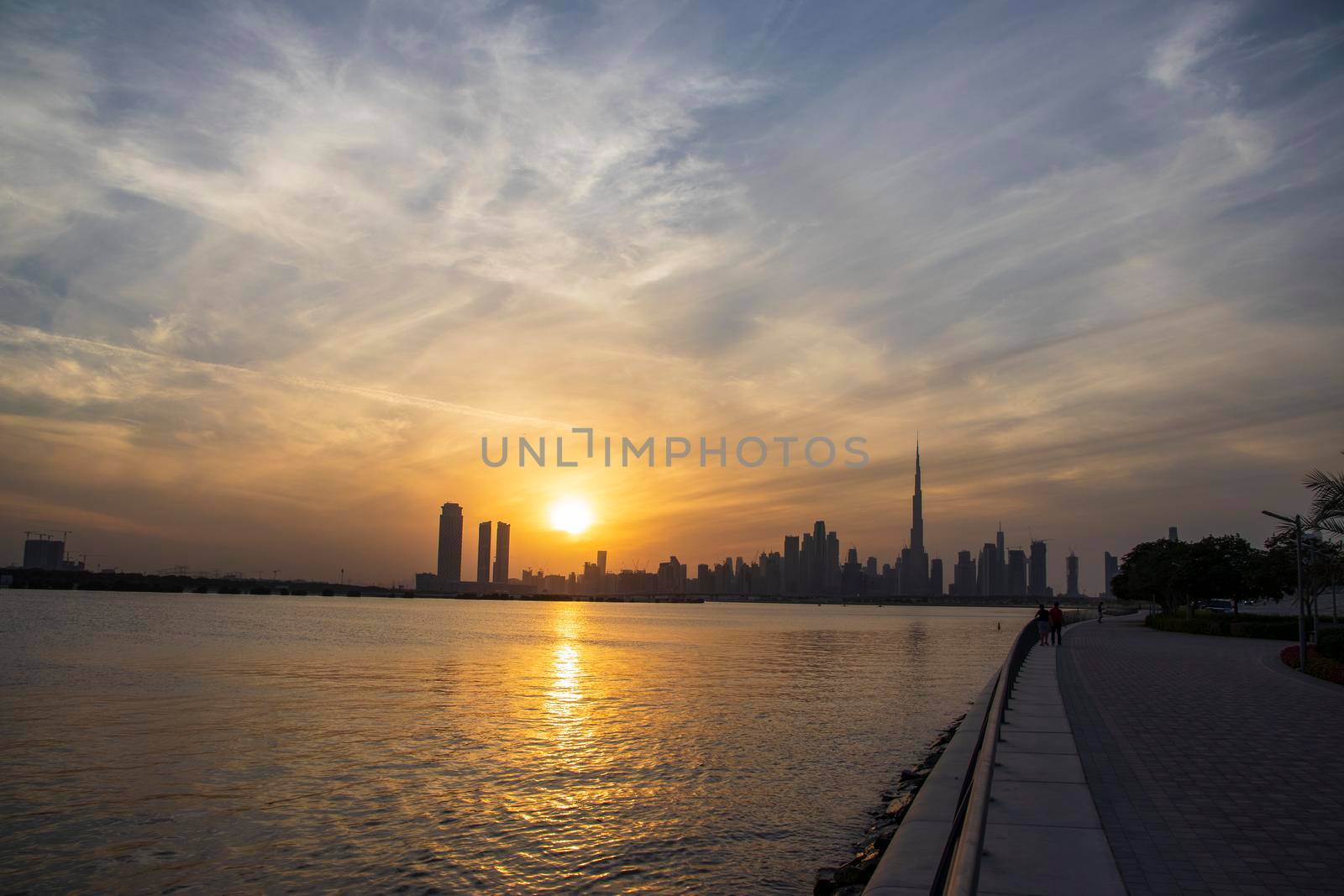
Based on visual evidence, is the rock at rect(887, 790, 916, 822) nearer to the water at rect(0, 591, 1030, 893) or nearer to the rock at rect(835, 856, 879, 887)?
the water at rect(0, 591, 1030, 893)

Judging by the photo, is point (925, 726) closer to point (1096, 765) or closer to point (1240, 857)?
point (1096, 765)

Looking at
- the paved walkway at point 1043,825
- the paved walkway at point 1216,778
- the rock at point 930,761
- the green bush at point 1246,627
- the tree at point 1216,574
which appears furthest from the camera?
the tree at point 1216,574

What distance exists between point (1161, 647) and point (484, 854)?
126ft

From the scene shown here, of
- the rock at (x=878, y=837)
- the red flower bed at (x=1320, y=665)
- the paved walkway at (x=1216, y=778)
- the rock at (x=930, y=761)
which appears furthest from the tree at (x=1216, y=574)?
the rock at (x=878, y=837)

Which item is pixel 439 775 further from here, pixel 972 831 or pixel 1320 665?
pixel 1320 665

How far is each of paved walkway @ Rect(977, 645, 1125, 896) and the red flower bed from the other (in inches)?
562

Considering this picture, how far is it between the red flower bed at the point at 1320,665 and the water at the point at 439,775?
10.4 meters

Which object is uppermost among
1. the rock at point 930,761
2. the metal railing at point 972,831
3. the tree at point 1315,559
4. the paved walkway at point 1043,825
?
the tree at point 1315,559

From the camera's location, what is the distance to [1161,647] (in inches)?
1625

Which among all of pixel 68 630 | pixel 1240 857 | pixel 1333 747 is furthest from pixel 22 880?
pixel 68 630

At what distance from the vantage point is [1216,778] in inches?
487

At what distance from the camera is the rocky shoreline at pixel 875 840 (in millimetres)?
10578

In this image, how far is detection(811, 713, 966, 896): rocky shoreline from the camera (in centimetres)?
1058

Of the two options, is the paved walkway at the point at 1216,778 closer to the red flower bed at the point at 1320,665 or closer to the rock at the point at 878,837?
the red flower bed at the point at 1320,665
